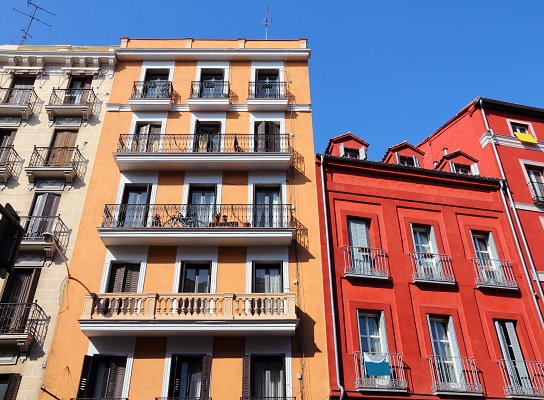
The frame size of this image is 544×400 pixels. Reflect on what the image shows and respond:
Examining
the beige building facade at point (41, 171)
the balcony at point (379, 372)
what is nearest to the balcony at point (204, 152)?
the beige building facade at point (41, 171)

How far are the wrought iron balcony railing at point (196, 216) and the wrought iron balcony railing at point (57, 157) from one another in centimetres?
291

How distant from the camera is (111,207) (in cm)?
1947

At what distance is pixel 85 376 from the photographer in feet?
51.2

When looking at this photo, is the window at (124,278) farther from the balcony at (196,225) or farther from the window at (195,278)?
the window at (195,278)

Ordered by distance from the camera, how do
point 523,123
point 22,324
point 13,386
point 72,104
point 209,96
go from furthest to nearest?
point 523,123, point 209,96, point 72,104, point 22,324, point 13,386

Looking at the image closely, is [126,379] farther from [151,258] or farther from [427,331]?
[427,331]

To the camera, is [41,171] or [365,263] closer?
[365,263]

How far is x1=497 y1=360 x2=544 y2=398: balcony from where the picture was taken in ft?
54.4

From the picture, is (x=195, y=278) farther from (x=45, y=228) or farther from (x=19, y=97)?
(x=19, y=97)

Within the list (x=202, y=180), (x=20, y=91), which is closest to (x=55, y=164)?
(x=20, y=91)

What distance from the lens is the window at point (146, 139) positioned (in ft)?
69.4

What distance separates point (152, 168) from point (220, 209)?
359 centimetres

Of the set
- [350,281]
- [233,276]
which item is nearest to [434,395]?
[350,281]

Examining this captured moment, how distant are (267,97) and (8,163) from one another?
11.7m
